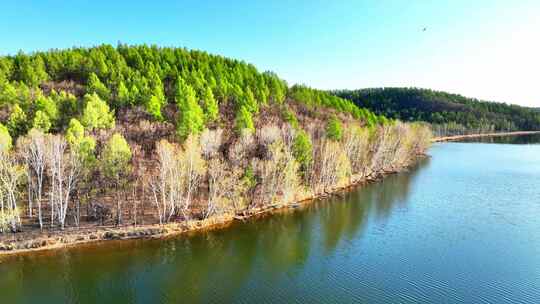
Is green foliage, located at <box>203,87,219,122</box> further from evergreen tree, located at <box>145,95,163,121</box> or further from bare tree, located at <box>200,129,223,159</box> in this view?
bare tree, located at <box>200,129,223,159</box>

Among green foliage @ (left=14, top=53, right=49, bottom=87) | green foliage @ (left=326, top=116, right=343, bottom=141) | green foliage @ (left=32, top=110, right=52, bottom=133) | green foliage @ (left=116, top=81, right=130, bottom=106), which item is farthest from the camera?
green foliage @ (left=14, top=53, right=49, bottom=87)

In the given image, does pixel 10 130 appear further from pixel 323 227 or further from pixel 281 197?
pixel 323 227

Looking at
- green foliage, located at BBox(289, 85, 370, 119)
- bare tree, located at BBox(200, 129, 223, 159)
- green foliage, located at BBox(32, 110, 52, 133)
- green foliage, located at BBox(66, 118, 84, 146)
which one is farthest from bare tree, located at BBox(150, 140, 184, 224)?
green foliage, located at BBox(289, 85, 370, 119)

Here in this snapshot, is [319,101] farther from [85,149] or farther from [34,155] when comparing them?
[34,155]

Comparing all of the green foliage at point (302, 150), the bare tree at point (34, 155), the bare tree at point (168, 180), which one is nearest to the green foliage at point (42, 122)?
the bare tree at point (34, 155)

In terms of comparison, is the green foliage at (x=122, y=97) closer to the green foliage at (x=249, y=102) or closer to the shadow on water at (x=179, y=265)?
the green foliage at (x=249, y=102)

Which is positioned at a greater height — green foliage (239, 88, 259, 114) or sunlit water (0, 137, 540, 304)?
green foliage (239, 88, 259, 114)

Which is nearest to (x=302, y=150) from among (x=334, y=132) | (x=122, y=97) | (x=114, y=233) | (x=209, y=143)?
(x=334, y=132)
